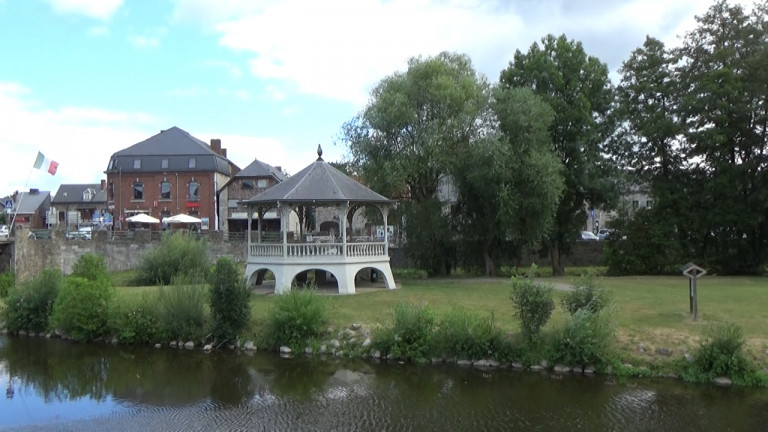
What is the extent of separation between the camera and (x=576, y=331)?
1416 cm

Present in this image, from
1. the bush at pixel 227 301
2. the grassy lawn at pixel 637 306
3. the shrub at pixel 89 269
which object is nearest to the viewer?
the grassy lawn at pixel 637 306

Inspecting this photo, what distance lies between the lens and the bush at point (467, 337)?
593 inches

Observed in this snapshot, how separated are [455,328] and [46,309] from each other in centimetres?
1370

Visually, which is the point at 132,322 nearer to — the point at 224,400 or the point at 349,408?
the point at 224,400

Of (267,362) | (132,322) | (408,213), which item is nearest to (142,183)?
(408,213)

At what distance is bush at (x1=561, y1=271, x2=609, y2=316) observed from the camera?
14625 millimetres

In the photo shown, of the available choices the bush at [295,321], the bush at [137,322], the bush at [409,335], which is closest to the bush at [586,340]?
the bush at [409,335]

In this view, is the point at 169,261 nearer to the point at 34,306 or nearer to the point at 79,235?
the point at 34,306

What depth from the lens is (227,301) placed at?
672 inches

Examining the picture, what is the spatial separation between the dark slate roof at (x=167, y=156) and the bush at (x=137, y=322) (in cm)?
3383

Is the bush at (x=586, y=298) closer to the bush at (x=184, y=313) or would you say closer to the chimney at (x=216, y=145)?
the bush at (x=184, y=313)

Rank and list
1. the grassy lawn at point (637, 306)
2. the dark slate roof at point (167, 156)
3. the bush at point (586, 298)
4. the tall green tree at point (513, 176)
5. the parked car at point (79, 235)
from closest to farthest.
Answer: the bush at point (586, 298), the grassy lawn at point (637, 306), the tall green tree at point (513, 176), the parked car at point (79, 235), the dark slate roof at point (167, 156)

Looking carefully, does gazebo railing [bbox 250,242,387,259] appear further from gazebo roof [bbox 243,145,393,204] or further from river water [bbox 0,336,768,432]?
river water [bbox 0,336,768,432]

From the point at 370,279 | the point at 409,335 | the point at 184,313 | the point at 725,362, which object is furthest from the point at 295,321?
the point at 725,362
